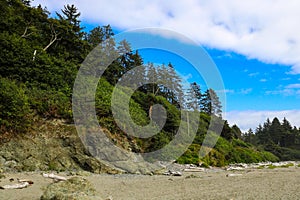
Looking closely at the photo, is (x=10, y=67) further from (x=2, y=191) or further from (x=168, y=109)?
(x=168, y=109)

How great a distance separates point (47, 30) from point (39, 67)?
24.0 ft

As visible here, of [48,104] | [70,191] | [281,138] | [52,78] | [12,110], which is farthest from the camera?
[281,138]

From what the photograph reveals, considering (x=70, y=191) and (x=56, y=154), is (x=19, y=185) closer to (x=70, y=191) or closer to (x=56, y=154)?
(x=70, y=191)

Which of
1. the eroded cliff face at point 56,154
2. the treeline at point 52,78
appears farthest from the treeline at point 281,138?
the eroded cliff face at point 56,154

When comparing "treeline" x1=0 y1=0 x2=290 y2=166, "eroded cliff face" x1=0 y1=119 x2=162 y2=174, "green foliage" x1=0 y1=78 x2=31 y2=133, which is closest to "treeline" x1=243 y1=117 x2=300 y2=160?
"treeline" x1=0 y1=0 x2=290 y2=166

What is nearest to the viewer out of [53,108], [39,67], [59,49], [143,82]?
[53,108]

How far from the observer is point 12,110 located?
11445 millimetres

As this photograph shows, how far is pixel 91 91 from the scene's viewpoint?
60.2ft

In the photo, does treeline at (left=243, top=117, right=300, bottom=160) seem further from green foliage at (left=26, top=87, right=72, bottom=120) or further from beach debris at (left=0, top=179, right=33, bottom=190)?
beach debris at (left=0, top=179, right=33, bottom=190)

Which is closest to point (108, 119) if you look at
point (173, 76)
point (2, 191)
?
point (2, 191)

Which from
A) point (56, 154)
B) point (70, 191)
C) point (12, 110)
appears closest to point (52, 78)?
point (12, 110)

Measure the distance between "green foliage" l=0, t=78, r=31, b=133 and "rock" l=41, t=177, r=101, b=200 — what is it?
7174 millimetres

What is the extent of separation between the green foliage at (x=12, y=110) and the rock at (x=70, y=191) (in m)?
7.17

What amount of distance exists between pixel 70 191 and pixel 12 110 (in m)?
7.92
